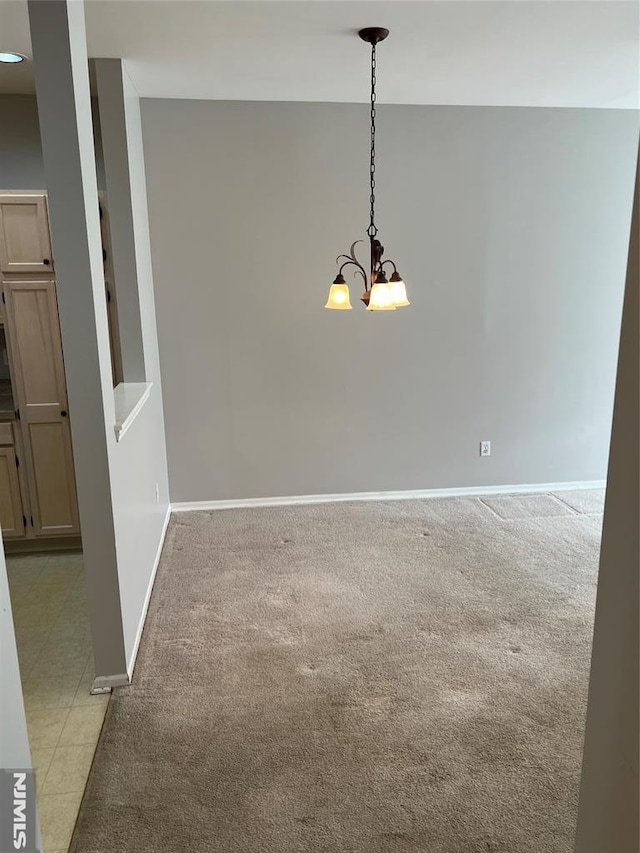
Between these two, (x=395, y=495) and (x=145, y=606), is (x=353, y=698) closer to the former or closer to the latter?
(x=145, y=606)

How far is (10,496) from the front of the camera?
144 inches

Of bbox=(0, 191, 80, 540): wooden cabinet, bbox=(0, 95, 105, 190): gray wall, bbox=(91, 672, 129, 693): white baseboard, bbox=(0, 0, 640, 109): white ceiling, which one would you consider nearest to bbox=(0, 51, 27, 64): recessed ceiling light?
bbox=(0, 0, 640, 109): white ceiling

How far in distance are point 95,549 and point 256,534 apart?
1.65 metres

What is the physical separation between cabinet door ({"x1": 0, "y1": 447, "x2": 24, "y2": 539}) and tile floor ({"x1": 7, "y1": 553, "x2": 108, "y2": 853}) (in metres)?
0.22

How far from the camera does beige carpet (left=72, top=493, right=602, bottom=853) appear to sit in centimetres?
190

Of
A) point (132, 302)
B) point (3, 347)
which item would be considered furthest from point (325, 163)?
point (3, 347)

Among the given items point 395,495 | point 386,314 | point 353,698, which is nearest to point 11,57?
point 386,314

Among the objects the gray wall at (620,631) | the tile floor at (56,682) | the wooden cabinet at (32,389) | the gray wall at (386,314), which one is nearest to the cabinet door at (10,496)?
the wooden cabinet at (32,389)

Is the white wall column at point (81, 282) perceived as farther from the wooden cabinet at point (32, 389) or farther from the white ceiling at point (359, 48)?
the wooden cabinet at point (32, 389)

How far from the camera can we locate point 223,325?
4203 mm

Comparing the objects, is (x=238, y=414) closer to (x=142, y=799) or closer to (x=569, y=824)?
(x=142, y=799)

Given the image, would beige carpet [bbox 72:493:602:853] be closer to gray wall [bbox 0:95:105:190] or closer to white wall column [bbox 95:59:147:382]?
white wall column [bbox 95:59:147:382]

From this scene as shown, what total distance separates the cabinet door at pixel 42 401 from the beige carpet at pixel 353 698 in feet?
2.39

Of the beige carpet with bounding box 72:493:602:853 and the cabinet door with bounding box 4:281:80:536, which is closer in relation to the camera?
the beige carpet with bounding box 72:493:602:853
